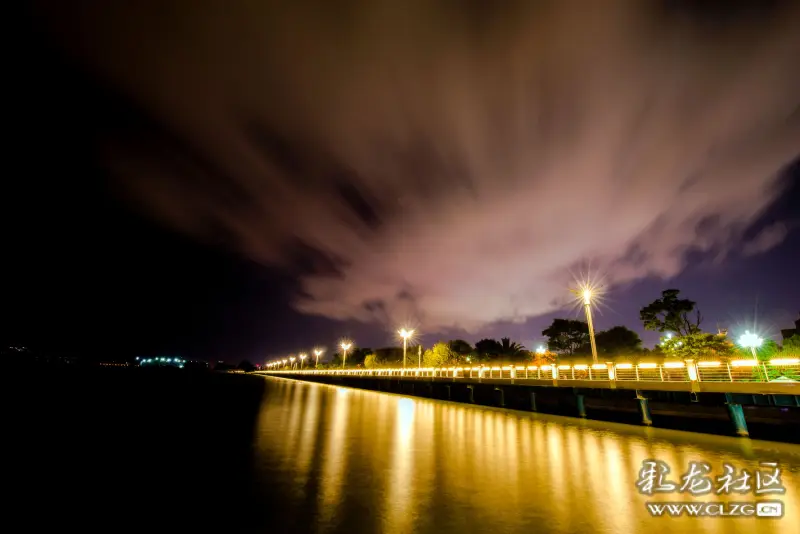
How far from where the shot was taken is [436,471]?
1545 centimetres

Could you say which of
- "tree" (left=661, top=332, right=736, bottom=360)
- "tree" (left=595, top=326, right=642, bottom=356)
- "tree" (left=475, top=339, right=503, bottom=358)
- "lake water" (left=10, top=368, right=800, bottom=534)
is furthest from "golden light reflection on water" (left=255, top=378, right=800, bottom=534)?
"tree" (left=475, top=339, right=503, bottom=358)

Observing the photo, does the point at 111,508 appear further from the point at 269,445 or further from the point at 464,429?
the point at 464,429

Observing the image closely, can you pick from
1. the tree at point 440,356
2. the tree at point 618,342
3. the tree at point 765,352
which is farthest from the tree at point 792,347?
the tree at point 440,356

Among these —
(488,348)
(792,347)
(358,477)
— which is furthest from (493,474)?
(488,348)

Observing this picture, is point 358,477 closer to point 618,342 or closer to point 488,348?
point 618,342

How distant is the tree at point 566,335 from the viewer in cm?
10025

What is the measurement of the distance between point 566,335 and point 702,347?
2010 inches

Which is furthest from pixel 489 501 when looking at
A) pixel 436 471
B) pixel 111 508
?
pixel 111 508

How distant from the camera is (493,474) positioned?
15117 millimetres

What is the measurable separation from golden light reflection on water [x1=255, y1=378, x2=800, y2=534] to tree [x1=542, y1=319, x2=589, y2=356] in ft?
258

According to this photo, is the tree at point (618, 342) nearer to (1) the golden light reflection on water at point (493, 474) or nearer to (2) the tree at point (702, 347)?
(2) the tree at point (702, 347)

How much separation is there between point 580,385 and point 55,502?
32150mm

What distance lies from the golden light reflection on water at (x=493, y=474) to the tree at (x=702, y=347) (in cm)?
3394

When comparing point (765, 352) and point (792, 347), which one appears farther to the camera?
point (765, 352)
